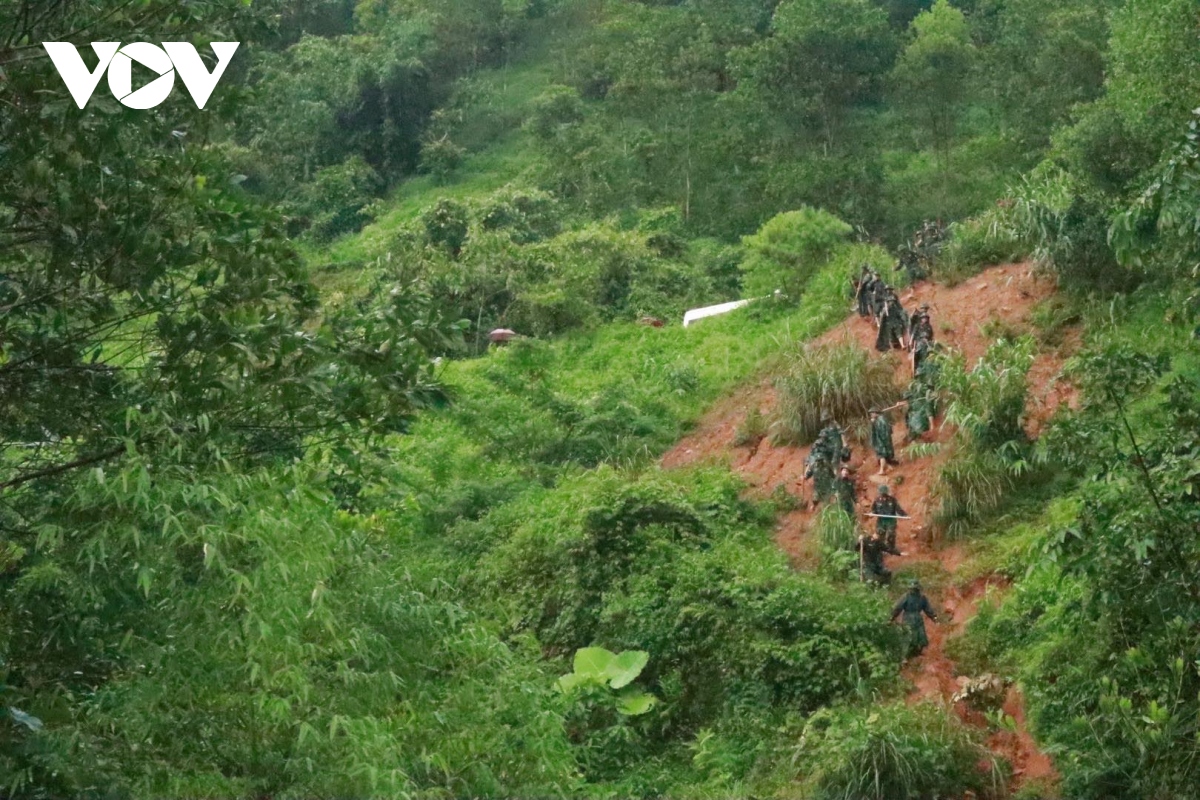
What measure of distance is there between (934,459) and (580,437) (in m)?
4.37

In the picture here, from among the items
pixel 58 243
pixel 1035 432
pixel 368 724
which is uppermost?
pixel 58 243

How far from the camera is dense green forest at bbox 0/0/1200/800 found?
5.81 metres

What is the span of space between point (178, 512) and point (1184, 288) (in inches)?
469

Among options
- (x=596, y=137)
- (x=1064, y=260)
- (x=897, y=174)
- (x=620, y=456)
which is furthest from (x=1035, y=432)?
(x=596, y=137)

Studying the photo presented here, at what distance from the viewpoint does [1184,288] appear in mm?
14703

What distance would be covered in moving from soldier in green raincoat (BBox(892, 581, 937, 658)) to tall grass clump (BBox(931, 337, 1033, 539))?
6.07 feet

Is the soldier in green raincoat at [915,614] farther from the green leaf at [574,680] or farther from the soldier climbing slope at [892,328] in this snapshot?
the soldier climbing slope at [892,328]

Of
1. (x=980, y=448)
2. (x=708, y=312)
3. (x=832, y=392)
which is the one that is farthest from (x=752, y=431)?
(x=708, y=312)

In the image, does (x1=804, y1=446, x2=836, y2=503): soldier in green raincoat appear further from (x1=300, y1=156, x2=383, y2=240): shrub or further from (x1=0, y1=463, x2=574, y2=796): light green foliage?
(x1=300, y1=156, x2=383, y2=240): shrub

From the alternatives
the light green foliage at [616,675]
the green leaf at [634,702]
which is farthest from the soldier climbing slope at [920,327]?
the green leaf at [634,702]

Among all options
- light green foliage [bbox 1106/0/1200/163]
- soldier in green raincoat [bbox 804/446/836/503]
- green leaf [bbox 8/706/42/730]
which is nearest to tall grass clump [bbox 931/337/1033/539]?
soldier in green raincoat [bbox 804/446/836/503]

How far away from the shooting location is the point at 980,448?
14047 millimetres

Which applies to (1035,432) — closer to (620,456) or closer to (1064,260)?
(1064,260)

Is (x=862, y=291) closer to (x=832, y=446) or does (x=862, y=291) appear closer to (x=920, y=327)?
(x=920, y=327)
